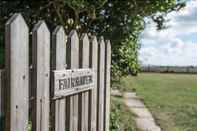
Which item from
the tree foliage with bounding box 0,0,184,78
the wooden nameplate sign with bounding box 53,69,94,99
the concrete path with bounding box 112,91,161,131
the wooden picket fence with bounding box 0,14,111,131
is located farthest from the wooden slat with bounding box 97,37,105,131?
the concrete path with bounding box 112,91,161,131

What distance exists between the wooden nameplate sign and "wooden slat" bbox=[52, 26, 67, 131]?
68mm

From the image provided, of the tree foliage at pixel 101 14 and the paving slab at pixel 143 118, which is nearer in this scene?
the tree foliage at pixel 101 14

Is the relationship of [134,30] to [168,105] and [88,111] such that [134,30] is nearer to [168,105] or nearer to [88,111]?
[88,111]

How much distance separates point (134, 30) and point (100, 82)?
151 inches

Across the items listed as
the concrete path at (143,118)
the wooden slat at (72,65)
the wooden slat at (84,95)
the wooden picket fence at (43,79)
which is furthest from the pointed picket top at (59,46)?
the concrete path at (143,118)

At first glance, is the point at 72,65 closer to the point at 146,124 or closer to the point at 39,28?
the point at 39,28

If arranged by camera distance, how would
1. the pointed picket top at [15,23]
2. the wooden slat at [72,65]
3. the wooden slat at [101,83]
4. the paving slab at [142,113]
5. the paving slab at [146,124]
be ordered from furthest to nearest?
1. the paving slab at [142,113]
2. the paving slab at [146,124]
3. the wooden slat at [101,83]
4. the wooden slat at [72,65]
5. the pointed picket top at [15,23]

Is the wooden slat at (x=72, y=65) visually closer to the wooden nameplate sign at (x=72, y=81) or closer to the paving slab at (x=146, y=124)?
the wooden nameplate sign at (x=72, y=81)

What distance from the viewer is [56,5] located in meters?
7.90

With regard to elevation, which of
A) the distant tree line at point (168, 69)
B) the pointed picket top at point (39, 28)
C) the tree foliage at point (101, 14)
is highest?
the tree foliage at point (101, 14)

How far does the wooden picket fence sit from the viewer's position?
3.29 meters

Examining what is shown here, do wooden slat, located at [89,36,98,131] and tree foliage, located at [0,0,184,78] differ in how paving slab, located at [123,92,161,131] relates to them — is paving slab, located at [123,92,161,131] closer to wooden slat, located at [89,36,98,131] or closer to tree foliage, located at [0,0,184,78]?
tree foliage, located at [0,0,184,78]

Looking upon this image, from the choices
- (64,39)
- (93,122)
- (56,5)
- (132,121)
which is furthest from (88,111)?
(132,121)

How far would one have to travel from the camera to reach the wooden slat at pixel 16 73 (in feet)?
10.7
